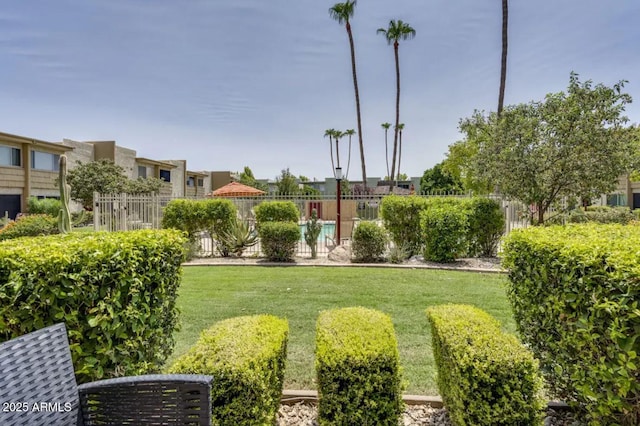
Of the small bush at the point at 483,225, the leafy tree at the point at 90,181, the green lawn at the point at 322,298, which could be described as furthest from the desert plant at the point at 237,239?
the leafy tree at the point at 90,181

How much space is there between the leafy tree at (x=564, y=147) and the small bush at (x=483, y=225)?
95cm

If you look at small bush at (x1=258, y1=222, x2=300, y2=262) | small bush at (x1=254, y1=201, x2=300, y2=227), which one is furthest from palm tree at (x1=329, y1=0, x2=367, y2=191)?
small bush at (x1=258, y1=222, x2=300, y2=262)

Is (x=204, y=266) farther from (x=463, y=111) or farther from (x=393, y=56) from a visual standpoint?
(x=393, y=56)

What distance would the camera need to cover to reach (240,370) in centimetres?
196

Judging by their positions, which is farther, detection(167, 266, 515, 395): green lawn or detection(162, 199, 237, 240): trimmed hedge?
detection(162, 199, 237, 240): trimmed hedge

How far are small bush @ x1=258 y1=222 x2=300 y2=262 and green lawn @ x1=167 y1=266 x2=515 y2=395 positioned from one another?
1.09 metres

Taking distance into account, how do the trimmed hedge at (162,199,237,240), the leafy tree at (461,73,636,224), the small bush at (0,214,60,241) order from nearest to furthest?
the leafy tree at (461,73,636,224)
the small bush at (0,214,60,241)
the trimmed hedge at (162,199,237,240)

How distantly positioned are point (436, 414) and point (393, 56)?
27610mm

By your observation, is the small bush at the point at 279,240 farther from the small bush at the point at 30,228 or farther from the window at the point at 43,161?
the window at the point at 43,161

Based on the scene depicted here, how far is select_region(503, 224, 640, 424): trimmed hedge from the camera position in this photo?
6.01 feet

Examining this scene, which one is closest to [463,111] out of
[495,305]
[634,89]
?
[634,89]

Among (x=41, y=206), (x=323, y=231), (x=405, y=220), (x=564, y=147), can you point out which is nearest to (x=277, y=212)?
(x=405, y=220)

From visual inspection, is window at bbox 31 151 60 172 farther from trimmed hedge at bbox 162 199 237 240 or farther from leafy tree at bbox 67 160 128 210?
trimmed hedge at bbox 162 199 237 240

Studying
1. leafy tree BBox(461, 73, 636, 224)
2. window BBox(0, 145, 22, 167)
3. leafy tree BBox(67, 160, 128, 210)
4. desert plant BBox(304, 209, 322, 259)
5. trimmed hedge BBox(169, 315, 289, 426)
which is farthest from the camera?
leafy tree BBox(67, 160, 128, 210)
